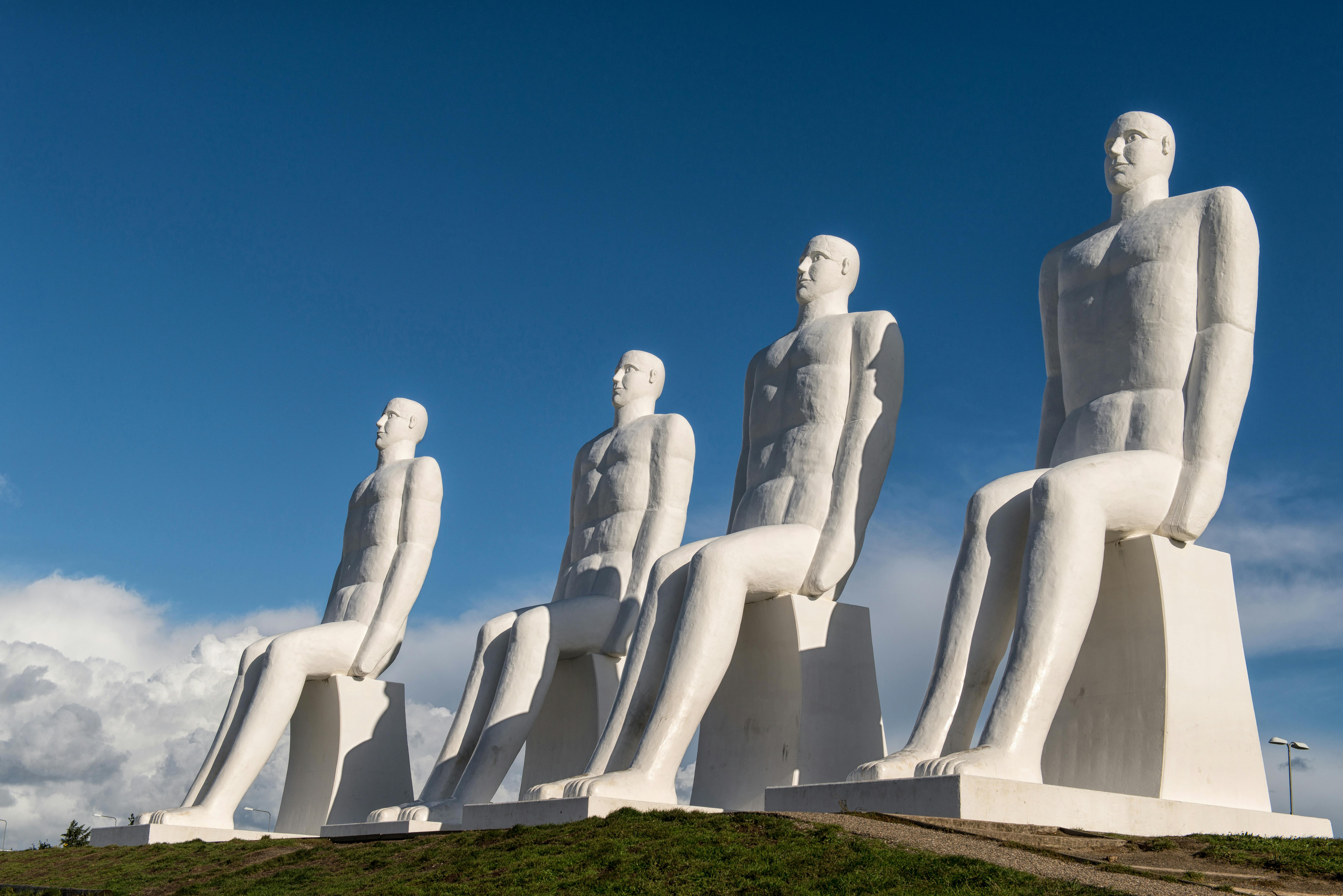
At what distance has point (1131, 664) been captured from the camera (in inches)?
350

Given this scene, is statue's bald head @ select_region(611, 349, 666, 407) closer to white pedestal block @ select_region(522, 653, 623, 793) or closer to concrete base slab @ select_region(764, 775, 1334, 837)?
white pedestal block @ select_region(522, 653, 623, 793)

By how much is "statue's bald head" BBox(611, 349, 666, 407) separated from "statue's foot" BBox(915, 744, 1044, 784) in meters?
6.49

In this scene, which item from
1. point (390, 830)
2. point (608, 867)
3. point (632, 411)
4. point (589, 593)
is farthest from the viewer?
point (632, 411)

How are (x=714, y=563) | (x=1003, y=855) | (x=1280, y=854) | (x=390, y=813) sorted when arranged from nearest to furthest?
(x=1003, y=855) < (x=1280, y=854) < (x=714, y=563) < (x=390, y=813)

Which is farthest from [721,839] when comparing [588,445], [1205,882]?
[588,445]

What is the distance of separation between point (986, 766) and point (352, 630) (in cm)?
825

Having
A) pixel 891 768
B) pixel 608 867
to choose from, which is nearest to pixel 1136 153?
pixel 891 768

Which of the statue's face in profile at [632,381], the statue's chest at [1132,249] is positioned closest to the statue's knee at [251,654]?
the statue's face in profile at [632,381]

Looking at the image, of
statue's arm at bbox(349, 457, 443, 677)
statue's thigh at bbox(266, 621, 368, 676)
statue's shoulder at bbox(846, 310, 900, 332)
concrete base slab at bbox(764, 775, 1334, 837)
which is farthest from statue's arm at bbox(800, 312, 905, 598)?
statue's thigh at bbox(266, 621, 368, 676)

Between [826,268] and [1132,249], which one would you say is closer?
[1132,249]

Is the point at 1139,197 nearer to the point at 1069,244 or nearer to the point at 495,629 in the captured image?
the point at 1069,244

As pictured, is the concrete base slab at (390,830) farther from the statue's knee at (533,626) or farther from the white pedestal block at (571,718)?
the statue's knee at (533,626)

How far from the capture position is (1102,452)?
9.41 m

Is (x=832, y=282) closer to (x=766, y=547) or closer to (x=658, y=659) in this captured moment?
(x=766, y=547)
